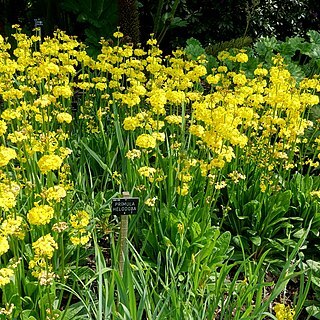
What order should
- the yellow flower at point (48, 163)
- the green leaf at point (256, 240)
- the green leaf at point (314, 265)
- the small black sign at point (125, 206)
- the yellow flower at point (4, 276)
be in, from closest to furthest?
the yellow flower at point (4, 276)
the yellow flower at point (48, 163)
the small black sign at point (125, 206)
the green leaf at point (314, 265)
the green leaf at point (256, 240)

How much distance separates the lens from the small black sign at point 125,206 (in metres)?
2.29

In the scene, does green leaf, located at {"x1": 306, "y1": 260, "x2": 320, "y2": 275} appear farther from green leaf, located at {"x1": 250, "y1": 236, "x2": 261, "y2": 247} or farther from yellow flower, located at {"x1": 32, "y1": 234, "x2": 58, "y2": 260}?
yellow flower, located at {"x1": 32, "y1": 234, "x2": 58, "y2": 260}

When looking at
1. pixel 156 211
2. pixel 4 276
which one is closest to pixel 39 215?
pixel 4 276

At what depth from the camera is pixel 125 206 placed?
7.57 ft

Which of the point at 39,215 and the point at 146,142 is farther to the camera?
the point at 146,142

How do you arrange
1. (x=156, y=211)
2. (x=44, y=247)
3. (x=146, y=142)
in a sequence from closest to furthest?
(x=44, y=247) < (x=146, y=142) < (x=156, y=211)

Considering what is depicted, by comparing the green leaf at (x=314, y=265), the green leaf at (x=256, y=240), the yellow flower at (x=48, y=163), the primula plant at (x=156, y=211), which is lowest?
the green leaf at (x=314, y=265)

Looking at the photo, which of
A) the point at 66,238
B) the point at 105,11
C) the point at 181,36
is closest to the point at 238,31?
the point at 181,36

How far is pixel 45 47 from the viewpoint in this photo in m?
3.47

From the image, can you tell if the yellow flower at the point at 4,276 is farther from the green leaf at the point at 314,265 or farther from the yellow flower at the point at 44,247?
the green leaf at the point at 314,265

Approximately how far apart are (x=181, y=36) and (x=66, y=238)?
6349 millimetres

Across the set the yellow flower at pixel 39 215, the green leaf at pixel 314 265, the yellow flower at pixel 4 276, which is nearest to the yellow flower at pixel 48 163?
the yellow flower at pixel 39 215

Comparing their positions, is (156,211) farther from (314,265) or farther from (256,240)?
(314,265)

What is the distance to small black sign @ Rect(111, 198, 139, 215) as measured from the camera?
90.3 inches
